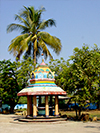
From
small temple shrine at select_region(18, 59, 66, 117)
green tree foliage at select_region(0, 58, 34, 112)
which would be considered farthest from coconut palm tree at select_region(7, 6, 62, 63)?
small temple shrine at select_region(18, 59, 66, 117)

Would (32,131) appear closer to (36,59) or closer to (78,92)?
(78,92)

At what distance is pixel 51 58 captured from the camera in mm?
31156

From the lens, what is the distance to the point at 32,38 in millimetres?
29797

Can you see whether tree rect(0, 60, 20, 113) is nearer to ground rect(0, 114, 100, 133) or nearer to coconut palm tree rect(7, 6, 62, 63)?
coconut palm tree rect(7, 6, 62, 63)

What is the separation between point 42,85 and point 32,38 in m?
11.6

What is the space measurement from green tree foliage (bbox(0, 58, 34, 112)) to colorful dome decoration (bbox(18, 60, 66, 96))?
10151 mm

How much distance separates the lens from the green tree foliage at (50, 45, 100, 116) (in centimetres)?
1995

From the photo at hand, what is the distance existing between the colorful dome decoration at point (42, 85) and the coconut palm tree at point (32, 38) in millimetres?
9056

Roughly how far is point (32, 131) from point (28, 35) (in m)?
19.5

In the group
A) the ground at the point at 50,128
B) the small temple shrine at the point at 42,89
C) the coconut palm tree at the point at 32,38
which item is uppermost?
the coconut palm tree at the point at 32,38

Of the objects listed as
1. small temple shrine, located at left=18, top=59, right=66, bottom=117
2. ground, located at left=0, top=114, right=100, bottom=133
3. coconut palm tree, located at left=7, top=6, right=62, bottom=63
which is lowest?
ground, located at left=0, top=114, right=100, bottom=133

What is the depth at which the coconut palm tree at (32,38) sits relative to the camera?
29.5 m

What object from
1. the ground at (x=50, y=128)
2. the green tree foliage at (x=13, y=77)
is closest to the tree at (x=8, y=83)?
the green tree foliage at (x=13, y=77)

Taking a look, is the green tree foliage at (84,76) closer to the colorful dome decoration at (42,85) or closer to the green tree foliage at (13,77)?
the colorful dome decoration at (42,85)
